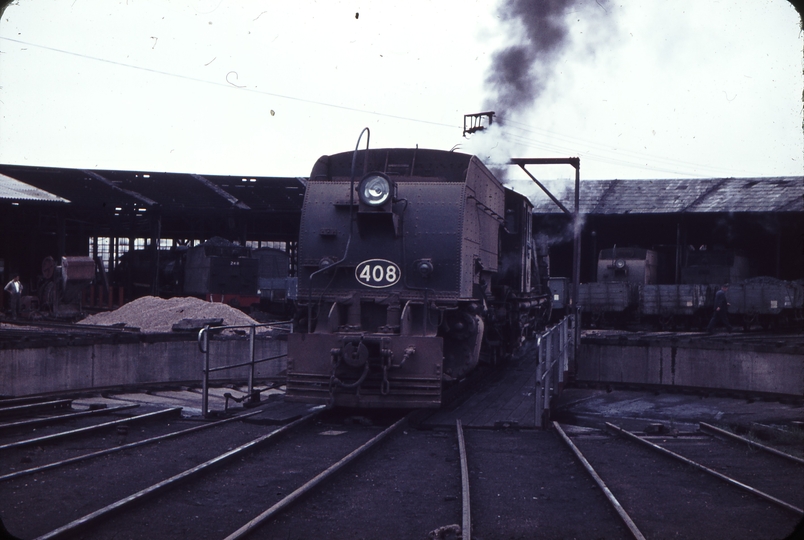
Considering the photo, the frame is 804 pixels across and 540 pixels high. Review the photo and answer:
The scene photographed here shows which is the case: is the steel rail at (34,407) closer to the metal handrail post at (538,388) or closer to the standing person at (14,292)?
the metal handrail post at (538,388)

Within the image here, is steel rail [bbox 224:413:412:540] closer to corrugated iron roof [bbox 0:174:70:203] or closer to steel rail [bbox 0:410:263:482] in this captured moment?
steel rail [bbox 0:410:263:482]

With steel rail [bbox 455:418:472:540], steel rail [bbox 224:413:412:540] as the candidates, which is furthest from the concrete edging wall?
steel rail [bbox 224:413:412:540]

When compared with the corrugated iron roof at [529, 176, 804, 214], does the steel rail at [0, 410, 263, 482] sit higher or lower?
lower

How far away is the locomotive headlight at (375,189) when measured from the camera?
8.47 m

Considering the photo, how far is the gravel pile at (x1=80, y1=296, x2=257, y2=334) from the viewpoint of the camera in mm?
20312

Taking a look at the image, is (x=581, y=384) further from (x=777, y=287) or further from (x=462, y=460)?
(x=777, y=287)

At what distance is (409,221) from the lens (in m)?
8.83

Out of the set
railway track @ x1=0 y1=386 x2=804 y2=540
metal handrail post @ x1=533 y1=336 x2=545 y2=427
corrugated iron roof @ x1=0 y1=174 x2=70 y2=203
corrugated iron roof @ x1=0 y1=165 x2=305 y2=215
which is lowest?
railway track @ x1=0 y1=386 x2=804 y2=540

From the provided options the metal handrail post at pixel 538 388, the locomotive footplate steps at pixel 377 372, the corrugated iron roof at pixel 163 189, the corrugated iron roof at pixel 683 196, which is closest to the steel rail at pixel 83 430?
the locomotive footplate steps at pixel 377 372

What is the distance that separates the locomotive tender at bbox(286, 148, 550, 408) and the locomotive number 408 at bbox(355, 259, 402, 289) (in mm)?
12

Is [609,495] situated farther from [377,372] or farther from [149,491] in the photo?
[377,372]

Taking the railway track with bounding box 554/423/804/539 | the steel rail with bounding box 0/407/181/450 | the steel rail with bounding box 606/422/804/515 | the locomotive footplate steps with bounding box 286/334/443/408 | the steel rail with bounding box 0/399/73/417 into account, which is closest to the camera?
the railway track with bounding box 554/423/804/539

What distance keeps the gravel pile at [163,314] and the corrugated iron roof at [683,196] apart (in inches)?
592

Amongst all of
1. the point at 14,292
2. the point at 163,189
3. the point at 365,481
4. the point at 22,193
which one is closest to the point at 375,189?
the point at 365,481
